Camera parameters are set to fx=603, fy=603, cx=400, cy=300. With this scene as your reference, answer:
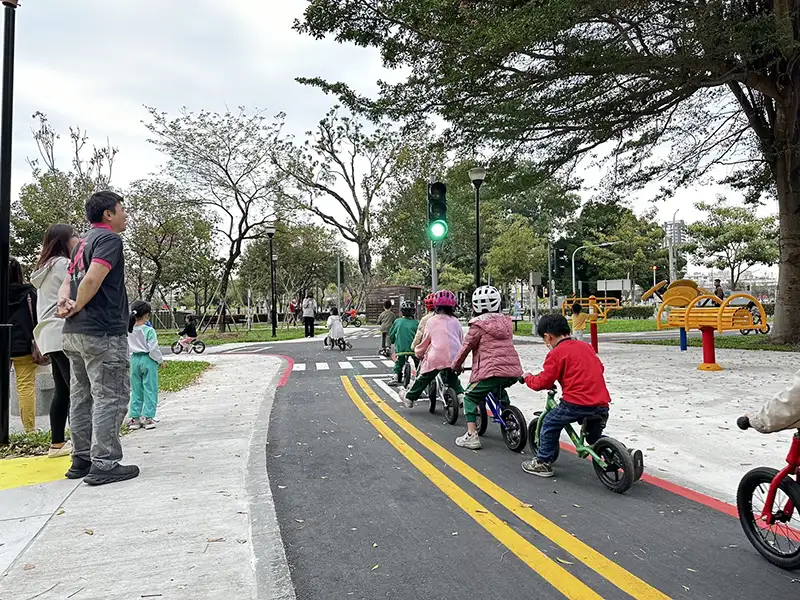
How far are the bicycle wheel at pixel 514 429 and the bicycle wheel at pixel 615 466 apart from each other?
1102 mm

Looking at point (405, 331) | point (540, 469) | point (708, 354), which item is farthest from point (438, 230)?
point (540, 469)

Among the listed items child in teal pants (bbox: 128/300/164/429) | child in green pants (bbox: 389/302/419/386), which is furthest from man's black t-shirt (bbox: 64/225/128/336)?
child in green pants (bbox: 389/302/419/386)

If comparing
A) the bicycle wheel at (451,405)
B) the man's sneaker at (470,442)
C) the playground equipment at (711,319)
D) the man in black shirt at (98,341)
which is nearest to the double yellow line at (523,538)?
the man's sneaker at (470,442)

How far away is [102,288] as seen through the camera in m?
4.79

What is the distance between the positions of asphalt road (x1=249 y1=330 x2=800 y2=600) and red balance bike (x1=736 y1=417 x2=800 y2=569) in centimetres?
9

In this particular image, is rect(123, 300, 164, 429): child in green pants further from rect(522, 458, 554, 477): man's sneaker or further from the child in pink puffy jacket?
rect(522, 458, 554, 477): man's sneaker

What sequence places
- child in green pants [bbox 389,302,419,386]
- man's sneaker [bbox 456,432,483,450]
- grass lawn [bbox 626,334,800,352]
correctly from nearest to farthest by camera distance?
man's sneaker [bbox 456,432,483,450]
child in green pants [bbox 389,302,419,386]
grass lawn [bbox 626,334,800,352]

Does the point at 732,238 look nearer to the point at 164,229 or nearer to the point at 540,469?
the point at 164,229

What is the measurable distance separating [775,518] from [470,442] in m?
3.11

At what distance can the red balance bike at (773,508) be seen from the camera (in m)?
3.18

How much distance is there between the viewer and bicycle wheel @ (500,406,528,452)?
5.85 m

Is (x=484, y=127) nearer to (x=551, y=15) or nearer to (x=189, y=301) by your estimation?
(x=551, y=15)

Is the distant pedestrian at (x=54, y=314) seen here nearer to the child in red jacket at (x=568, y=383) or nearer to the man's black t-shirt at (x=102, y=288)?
the man's black t-shirt at (x=102, y=288)

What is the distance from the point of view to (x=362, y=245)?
1462 inches
